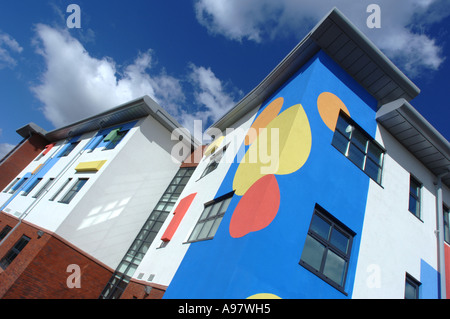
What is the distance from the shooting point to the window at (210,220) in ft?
24.3

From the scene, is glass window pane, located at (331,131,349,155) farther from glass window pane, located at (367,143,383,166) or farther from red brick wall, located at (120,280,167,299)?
red brick wall, located at (120,280,167,299)

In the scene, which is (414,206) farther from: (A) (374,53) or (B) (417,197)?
(A) (374,53)

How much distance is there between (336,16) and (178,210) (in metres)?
9.52

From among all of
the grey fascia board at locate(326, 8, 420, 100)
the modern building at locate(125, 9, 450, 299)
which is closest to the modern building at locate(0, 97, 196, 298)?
the modern building at locate(125, 9, 450, 299)

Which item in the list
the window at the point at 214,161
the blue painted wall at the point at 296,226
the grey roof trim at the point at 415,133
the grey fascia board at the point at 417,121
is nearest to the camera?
the blue painted wall at the point at 296,226

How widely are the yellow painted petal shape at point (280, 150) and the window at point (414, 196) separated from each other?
509 centimetres

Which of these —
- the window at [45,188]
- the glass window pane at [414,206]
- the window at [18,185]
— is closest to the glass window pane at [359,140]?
the glass window pane at [414,206]

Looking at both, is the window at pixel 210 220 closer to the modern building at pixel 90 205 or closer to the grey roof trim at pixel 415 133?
the grey roof trim at pixel 415 133

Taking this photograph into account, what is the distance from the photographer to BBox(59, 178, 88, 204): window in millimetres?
13709

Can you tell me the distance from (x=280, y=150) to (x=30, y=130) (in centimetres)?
2830

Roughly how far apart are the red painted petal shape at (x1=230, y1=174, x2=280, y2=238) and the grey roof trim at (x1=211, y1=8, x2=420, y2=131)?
532 centimetres

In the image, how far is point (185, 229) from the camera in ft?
30.3

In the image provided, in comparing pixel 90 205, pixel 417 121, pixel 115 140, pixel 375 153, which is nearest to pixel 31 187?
pixel 115 140
